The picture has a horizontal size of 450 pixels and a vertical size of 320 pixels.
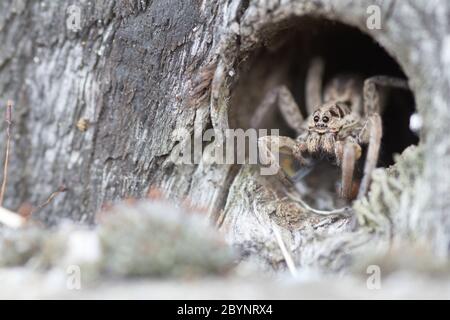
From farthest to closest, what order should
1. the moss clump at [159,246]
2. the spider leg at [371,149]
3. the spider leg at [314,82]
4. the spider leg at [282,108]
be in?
the spider leg at [314,82], the spider leg at [282,108], the spider leg at [371,149], the moss clump at [159,246]

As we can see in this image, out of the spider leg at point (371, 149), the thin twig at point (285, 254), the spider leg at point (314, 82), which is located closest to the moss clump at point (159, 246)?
Result: the thin twig at point (285, 254)

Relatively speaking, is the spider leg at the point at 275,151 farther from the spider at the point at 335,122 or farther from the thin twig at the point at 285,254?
the thin twig at the point at 285,254

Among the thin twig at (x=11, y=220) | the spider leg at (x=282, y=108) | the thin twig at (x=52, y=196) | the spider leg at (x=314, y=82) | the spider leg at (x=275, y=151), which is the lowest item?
the thin twig at (x=11, y=220)

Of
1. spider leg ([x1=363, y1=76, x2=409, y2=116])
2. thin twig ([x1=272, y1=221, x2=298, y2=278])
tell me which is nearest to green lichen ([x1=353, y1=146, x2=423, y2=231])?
thin twig ([x1=272, y1=221, x2=298, y2=278])

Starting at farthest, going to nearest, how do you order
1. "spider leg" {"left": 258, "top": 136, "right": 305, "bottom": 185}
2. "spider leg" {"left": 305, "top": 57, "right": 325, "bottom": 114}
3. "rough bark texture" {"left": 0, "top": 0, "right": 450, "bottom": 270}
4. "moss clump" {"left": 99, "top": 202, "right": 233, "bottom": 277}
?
"spider leg" {"left": 305, "top": 57, "right": 325, "bottom": 114}, "spider leg" {"left": 258, "top": 136, "right": 305, "bottom": 185}, "rough bark texture" {"left": 0, "top": 0, "right": 450, "bottom": 270}, "moss clump" {"left": 99, "top": 202, "right": 233, "bottom": 277}

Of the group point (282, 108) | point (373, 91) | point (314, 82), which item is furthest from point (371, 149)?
point (314, 82)

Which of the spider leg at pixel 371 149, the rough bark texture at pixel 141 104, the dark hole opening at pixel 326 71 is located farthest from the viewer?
the dark hole opening at pixel 326 71

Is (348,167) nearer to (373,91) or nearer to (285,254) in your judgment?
(285,254)

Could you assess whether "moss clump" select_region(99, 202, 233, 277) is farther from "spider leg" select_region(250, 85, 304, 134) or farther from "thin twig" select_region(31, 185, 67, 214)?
"spider leg" select_region(250, 85, 304, 134)
